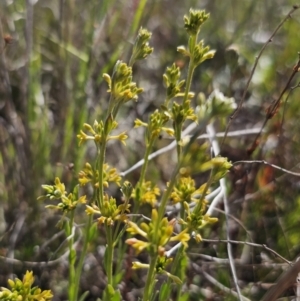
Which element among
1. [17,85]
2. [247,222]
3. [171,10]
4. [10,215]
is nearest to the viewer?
[247,222]

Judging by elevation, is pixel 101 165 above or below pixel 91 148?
above

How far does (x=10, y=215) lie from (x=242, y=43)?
1593 mm

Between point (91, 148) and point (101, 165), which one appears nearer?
point (101, 165)

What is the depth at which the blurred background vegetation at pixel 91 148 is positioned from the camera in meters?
1.67

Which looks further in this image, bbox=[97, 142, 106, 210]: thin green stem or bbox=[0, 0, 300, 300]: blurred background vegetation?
bbox=[0, 0, 300, 300]: blurred background vegetation

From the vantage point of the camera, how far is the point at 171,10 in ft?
10.5

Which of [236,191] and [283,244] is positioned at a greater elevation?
[236,191]

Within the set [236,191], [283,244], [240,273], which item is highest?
[236,191]

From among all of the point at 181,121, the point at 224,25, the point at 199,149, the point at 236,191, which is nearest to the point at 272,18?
the point at 224,25

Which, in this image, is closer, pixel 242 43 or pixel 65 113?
pixel 65 113

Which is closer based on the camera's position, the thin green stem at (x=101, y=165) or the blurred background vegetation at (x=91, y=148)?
the thin green stem at (x=101, y=165)

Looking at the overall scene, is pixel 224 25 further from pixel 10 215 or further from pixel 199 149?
pixel 199 149

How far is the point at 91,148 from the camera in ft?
7.30

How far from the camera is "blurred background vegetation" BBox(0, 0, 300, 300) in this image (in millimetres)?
1666
